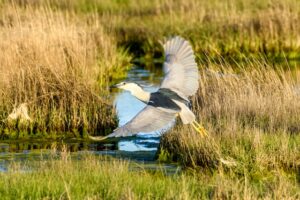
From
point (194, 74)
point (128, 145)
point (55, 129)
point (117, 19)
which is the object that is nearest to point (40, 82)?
point (55, 129)

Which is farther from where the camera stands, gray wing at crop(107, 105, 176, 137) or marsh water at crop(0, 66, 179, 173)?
marsh water at crop(0, 66, 179, 173)

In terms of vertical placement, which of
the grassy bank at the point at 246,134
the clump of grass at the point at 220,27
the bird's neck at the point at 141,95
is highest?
the clump of grass at the point at 220,27

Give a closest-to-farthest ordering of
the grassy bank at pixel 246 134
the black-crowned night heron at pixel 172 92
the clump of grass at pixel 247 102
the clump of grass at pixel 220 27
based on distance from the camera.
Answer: the black-crowned night heron at pixel 172 92, the grassy bank at pixel 246 134, the clump of grass at pixel 247 102, the clump of grass at pixel 220 27

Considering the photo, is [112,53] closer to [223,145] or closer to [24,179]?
[223,145]

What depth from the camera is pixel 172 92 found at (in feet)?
29.4

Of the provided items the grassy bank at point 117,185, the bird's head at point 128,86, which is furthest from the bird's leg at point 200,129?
the grassy bank at point 117,185

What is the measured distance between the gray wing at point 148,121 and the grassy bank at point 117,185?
36 cm

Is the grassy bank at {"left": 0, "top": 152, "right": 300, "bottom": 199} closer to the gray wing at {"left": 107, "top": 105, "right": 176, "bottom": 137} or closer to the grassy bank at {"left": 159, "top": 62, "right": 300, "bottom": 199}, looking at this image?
the grassy bank at {"left": 159, "top": 62, "right": 300, "bottom": 199}

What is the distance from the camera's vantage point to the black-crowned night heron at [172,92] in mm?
8297

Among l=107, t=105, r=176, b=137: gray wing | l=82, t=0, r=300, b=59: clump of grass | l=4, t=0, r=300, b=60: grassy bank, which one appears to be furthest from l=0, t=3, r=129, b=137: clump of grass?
l=82, t=0, r=300, b=59: clump of grass

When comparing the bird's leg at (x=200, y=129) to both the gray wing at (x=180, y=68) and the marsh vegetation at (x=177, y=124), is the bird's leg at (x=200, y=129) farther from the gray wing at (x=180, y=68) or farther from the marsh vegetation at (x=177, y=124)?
the gray wing at (x=180, y=68)

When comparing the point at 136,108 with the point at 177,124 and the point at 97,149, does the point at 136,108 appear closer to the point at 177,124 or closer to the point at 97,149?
the point at 97,149

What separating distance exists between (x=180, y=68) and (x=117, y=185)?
2356 millimetres

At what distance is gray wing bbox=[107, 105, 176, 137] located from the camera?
307 inches
